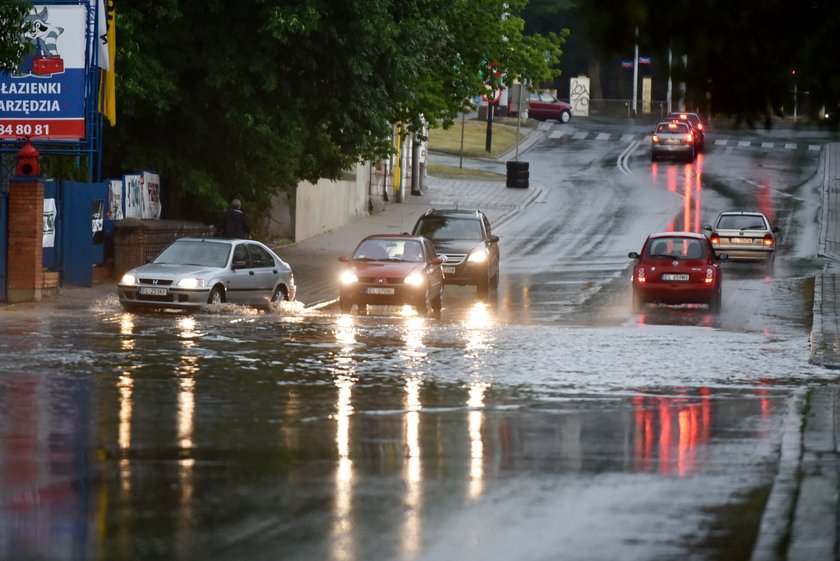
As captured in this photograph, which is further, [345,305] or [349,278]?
[345,305]

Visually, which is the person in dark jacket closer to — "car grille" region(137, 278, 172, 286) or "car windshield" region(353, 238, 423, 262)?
"car windshield" region(353, 238, 423, 262)

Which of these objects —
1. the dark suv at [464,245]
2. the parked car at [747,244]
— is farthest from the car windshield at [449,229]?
the parked car at [747,244]

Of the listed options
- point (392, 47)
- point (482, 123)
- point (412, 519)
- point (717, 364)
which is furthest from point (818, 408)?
point (482, 123)

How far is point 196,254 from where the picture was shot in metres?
26.5

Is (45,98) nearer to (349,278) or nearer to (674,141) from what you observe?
(349,278)

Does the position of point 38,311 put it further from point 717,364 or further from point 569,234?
point 569,234

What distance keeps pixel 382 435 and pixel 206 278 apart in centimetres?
1284

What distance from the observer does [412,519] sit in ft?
31.2

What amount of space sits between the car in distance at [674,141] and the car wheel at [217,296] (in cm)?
4425

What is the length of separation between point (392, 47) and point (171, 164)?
5612 mm

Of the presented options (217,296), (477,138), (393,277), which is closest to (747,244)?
(393,277)

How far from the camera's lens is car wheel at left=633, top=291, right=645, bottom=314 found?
29.6 m

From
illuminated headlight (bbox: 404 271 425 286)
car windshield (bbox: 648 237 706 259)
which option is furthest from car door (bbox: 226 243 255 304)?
car windshield (bbox: 648 237 706 259)

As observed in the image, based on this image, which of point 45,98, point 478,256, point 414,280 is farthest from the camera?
point 478,256
